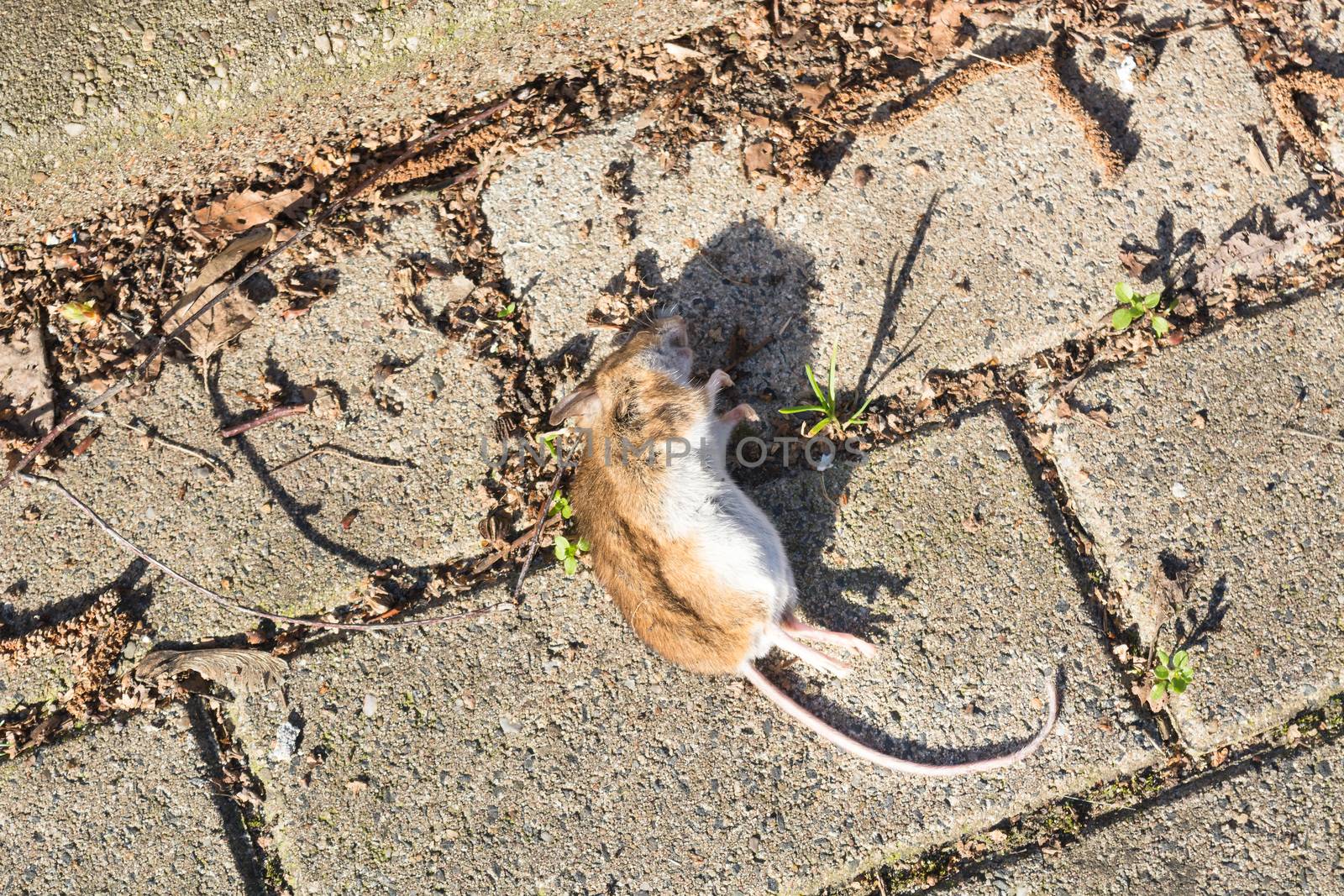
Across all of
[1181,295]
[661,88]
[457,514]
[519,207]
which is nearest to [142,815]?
[457,514]

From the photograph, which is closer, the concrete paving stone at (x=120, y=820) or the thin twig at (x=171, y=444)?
the concrete paving stone at (x=120, y=820)

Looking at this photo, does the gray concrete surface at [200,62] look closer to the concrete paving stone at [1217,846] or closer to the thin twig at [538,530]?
the thin twig at [538,530]

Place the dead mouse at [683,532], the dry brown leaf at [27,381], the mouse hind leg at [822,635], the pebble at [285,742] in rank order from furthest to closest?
1. the dry brown leaf at [27,381]
2. the pebble at [285,742]
3. the mouse hind leg at [822,635]
4. the dead mouse at [683,532]

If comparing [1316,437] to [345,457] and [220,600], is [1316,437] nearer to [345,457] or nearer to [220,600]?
[345,457]

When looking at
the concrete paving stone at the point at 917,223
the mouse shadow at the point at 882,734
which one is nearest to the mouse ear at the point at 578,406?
the concrete paving stone at the point at 917,223

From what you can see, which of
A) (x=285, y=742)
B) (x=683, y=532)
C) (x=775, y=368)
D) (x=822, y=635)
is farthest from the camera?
(x=775, y=368)

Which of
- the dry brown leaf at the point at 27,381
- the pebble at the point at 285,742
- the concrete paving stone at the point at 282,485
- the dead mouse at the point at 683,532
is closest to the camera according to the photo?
the dead mouse at the point at 683,532

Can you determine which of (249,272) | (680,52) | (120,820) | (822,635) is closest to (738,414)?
(822,635)
